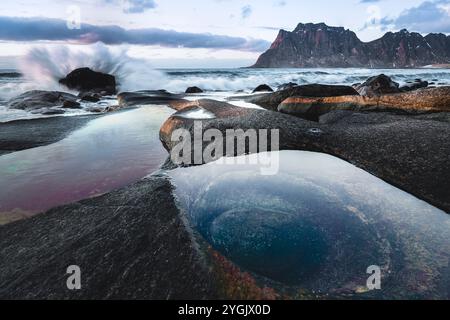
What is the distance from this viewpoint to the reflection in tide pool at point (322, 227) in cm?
217

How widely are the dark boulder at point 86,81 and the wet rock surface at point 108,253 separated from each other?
71.0 ft

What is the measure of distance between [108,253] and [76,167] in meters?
2.93

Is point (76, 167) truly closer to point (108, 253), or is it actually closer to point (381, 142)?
point (108, 253)

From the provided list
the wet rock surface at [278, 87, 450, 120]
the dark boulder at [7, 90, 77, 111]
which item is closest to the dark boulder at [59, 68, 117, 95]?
the dark boulder at [7, 90, 77, 111]

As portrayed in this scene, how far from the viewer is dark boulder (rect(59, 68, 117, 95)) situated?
22.8 metres

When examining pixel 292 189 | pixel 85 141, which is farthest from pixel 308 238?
pixel 85 141

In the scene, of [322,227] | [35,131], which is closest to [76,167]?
[35,131]

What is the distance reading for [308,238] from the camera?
2.65 metres

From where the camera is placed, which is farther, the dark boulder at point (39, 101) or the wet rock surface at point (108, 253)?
the dark boulder at point (39, 101)

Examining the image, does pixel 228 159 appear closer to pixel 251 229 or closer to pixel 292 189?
pixel 292 189

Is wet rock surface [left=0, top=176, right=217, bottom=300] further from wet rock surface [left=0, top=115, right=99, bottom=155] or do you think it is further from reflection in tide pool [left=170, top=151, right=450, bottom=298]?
wet rock surface [left=0, top=115, right=99, bottom=155]

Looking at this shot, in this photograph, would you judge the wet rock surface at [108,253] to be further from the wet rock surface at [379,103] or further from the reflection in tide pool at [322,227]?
the wet rock surface at [379,103]

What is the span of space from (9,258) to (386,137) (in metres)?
5.29

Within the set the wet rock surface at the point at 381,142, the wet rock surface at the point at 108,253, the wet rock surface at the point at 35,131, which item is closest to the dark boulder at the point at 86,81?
the wet rock surface at the point at 35,131
